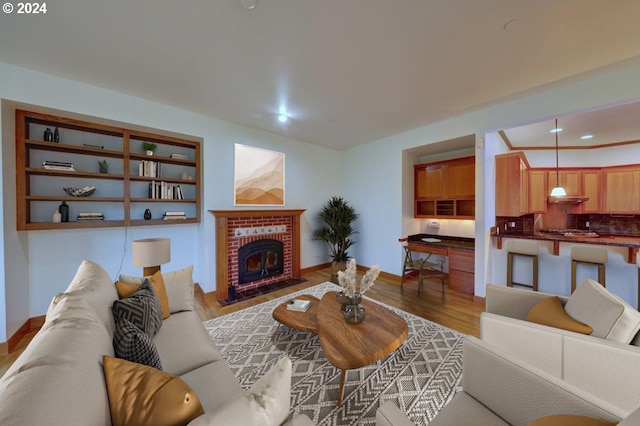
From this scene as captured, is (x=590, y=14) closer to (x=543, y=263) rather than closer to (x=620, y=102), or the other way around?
(x=620, y=102)

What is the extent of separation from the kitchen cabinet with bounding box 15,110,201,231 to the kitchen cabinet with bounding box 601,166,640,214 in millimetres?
7357

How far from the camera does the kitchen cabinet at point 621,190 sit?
159 inches

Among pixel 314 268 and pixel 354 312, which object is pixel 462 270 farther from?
pixel 314 268

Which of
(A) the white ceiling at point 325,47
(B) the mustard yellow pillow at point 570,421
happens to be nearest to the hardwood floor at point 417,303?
(B) the mustard yellow pillow at point 570,421

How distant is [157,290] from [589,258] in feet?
15.0

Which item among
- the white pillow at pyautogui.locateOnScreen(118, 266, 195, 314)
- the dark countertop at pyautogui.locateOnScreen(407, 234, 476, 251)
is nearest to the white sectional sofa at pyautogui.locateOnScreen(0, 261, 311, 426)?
the white pillow at pyautogui.locateOnScreen(118, 266, 195, 314)

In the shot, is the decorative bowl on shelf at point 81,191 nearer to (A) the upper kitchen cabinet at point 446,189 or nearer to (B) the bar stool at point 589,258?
(A) the upper kitchen cabinet at point 446,189

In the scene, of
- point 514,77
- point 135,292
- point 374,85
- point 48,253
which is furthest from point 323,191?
point 48,253

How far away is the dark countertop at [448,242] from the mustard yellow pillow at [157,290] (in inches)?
152

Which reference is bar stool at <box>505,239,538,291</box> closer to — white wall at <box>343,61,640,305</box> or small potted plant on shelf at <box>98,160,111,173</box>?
white wall at <box>343,61,640,305</box>

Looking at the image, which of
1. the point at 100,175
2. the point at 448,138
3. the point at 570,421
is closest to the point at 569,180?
the point at 448,138

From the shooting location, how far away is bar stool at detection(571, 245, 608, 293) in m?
2.58

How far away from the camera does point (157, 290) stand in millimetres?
1896

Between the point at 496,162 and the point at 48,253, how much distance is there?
6.05m
